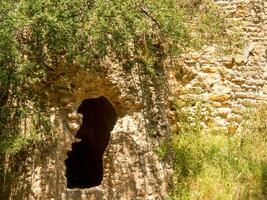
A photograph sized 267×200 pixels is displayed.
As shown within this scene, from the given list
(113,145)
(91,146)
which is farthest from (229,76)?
(91,146)

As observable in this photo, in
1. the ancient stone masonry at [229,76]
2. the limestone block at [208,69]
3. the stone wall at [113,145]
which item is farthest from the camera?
the limestone block at [208,69]

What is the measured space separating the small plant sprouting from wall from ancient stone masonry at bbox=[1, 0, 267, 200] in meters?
0.23

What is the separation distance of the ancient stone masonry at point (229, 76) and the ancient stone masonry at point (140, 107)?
2 centimetres

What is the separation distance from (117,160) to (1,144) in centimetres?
169

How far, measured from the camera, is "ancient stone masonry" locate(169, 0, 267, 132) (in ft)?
30.2

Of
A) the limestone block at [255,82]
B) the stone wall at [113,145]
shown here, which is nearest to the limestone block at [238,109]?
the limestone block at [255,82]

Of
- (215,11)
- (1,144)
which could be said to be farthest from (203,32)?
(1,144)

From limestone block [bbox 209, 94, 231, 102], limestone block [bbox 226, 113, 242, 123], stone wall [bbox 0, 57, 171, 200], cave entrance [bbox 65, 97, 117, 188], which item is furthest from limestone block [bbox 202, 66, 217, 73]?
cave entrance [bbox 65, 97, 117, 188]

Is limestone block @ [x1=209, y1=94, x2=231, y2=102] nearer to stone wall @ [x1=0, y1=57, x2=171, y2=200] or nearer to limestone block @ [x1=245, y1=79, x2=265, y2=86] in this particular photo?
limestone block @ [x1=245, y1=79, x2=265, y2=86]

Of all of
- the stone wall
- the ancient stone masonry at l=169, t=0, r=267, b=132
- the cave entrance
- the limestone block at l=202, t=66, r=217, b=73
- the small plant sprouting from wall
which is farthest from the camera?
the cave entrance

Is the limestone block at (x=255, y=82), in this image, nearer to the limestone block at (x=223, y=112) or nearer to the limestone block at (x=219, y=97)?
the limestone block at (x=219, y=97)

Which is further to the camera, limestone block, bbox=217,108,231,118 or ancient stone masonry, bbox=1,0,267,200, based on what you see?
limestone block, bbox=217,108,231,118

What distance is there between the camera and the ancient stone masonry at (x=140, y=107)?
7246 mm

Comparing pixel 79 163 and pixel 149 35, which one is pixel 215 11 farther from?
pixel 79 163
